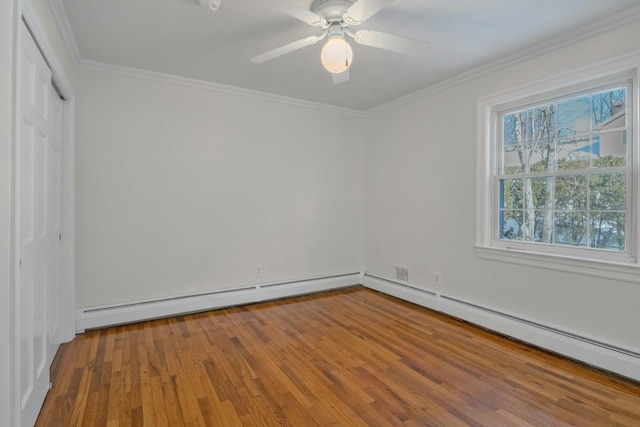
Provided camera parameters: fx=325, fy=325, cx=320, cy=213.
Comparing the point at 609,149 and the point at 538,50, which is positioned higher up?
the point at 538,50

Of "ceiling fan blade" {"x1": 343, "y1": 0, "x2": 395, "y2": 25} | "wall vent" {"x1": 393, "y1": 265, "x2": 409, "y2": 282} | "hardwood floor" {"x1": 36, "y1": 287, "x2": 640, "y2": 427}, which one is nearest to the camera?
"ceiling fan blade" {"x1": 343, "y1": 0, "x2": 395, "y2": 25}

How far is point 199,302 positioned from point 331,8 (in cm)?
308

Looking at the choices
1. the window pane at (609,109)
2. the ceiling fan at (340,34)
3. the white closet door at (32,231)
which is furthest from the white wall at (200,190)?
the window pane at (609,109)

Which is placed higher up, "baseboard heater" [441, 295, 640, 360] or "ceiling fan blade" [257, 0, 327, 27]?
"ceiling fan blade" [257, 0, 327, 27]

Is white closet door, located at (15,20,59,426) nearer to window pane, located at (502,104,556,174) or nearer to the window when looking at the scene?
the window

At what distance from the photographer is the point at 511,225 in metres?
3.13

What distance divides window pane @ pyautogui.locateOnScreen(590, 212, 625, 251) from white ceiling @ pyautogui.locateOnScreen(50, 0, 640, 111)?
1411 millimetres

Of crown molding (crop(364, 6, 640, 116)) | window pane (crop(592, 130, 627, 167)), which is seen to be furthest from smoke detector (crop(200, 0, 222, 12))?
window pane (crop(592, 130, 627, 167))

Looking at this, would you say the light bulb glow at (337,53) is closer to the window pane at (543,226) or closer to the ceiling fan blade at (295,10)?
the ceiling fan blade at (295,10)

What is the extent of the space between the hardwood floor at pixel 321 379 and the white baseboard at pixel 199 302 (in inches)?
4.4

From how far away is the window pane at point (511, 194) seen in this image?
10.0 ft

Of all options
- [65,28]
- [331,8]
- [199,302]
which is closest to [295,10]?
[331,8]

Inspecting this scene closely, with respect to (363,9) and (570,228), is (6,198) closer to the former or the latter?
(363,9)

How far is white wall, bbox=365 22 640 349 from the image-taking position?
2.43 m
